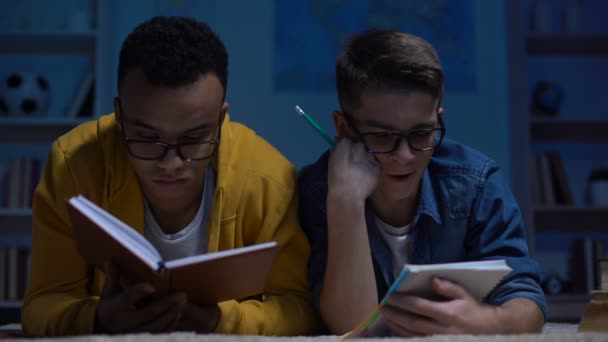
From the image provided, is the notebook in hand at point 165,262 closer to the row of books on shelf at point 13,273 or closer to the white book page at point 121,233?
A: the white book page at point 121,233

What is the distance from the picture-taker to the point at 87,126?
56.8 inches

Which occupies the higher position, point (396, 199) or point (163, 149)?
point (163, 149)

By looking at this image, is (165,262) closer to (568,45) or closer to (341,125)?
(341,125)

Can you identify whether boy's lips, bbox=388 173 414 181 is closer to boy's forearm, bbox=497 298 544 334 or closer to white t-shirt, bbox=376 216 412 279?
white t-shirt, bbox=376 216 412 279

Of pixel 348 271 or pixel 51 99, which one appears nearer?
pixel 348 271

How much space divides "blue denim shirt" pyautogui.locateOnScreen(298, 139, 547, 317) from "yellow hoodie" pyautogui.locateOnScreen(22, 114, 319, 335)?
5cm

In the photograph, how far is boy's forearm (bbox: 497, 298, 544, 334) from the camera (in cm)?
115

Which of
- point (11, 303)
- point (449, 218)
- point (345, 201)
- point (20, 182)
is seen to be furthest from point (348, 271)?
point (20, 182)

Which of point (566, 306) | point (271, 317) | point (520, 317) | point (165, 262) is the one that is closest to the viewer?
point (165, 262)

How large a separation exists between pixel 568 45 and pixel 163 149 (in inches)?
113

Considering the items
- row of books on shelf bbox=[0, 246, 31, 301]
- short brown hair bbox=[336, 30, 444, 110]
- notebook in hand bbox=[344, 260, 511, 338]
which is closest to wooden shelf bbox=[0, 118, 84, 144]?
row of books on shelf bbox=[0, 246, 31, 301]

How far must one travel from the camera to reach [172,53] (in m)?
1.26

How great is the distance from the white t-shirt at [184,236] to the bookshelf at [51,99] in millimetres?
2027

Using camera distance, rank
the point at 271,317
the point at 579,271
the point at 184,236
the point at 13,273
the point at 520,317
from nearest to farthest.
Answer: the point at 520,317
the point at 271,317
the point at 184,236
the point at 13,273
the point at 579,271
